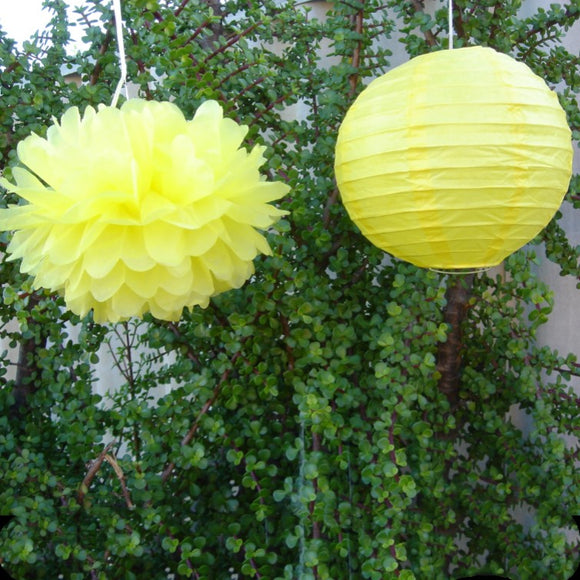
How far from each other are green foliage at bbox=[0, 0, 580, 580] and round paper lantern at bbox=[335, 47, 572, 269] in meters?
0.33

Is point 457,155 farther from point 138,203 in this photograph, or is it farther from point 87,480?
point 87,480

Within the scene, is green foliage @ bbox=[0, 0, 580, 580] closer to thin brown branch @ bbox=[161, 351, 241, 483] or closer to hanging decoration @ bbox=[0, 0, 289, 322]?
thin brown branch @ bbox=[161, 351, 241, 483]

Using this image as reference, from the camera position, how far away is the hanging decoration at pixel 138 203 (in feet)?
2.30

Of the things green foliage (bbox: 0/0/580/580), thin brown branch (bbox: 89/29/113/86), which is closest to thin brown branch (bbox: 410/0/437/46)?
green foliage (bbox: 0/0/580/580)

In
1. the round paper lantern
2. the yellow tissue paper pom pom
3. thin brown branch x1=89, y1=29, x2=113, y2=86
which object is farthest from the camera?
thin brown branch x1=89, y1=29, x2=113, y2=86

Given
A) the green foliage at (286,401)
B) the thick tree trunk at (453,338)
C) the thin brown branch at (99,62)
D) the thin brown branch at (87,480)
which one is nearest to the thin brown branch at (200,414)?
the green foliage at (286,401)

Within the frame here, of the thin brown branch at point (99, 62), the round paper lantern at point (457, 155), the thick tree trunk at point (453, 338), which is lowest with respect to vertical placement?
the round paper lantern at point (457, 155)

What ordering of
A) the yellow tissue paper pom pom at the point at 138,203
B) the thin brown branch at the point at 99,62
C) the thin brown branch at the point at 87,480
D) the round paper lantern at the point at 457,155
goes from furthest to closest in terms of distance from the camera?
the thin brown branch at the point at 99,62
the thin brown branch at the point at 87,480
the round paper lantern at the point at 457,155
the yellow tissue paper pom pom at the point at 138,203

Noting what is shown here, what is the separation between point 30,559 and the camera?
117 centimetres

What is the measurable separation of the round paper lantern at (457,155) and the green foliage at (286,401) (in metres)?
0.33

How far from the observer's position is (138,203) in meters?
0.70

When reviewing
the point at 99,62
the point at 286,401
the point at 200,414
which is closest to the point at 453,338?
the point at 286,401

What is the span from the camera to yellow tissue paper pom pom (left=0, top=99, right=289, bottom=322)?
27.6 inches

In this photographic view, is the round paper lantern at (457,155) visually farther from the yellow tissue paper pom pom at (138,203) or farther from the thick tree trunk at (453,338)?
the thick tree trunk at (453,338)
